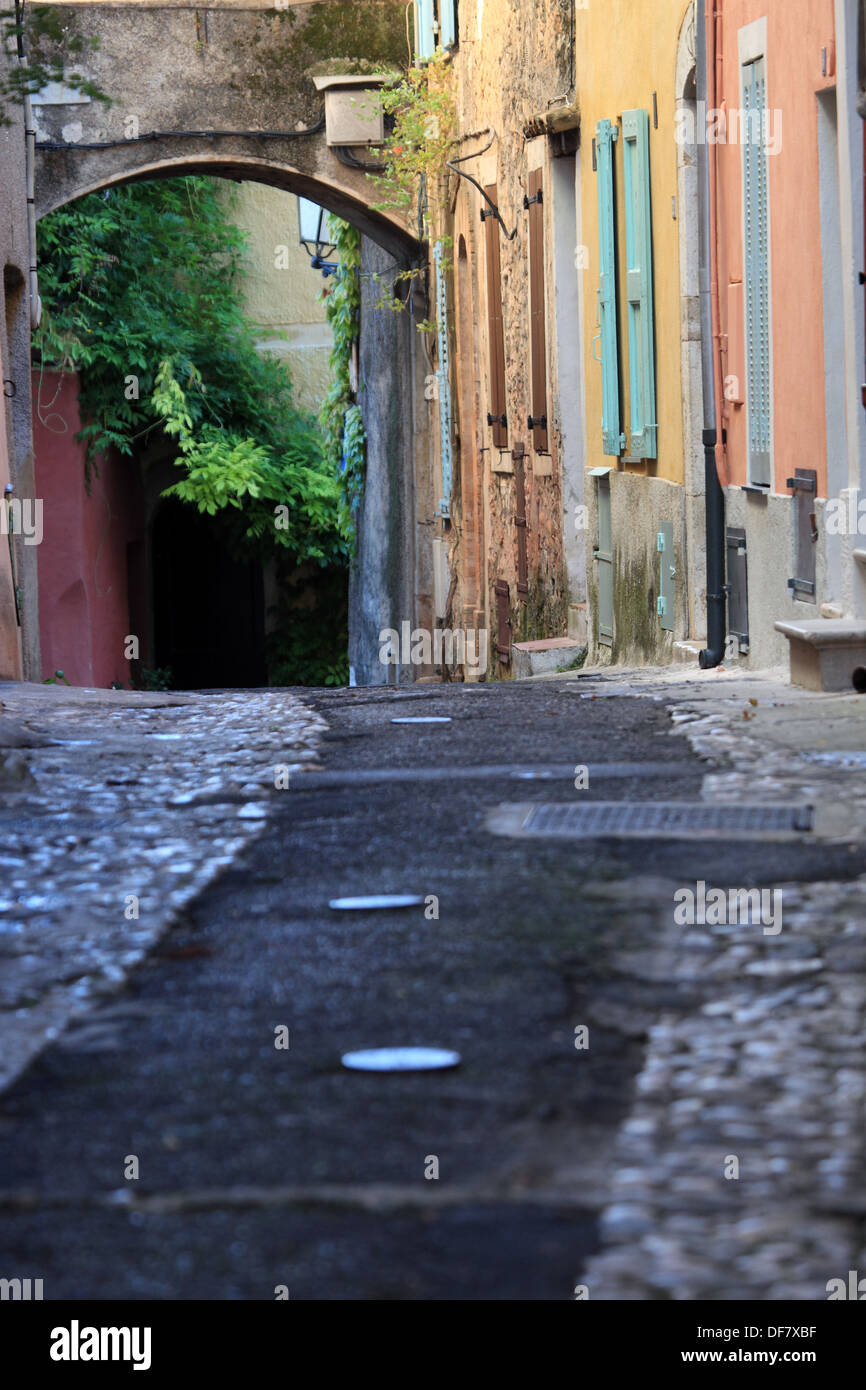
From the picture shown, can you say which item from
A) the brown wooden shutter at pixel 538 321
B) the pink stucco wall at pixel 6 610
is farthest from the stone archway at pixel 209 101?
the pink stucco wall at pixel 6 610

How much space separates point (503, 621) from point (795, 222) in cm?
699

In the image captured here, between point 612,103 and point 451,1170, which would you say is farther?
point 612,103

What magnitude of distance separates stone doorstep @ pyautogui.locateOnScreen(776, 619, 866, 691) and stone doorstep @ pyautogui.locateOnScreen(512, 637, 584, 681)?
5.44 metres

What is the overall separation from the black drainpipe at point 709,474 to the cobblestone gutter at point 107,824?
2543 millimetres

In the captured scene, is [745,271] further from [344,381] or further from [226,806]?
[344,381]

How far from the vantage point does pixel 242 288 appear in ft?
67.9

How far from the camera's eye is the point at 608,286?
11.8 meters

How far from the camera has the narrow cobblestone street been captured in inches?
95.2

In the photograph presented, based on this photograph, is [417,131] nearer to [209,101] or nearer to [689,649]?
[209,101]

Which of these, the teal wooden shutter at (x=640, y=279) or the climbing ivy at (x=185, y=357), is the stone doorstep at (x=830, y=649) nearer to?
the teal wooden shutter at (x=640, y=279)

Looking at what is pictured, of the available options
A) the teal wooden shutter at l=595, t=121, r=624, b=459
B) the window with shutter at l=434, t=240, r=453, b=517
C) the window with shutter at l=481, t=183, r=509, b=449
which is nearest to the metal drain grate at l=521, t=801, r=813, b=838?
the teal wooden shutter at l=595, t=121, r=624, b=459
